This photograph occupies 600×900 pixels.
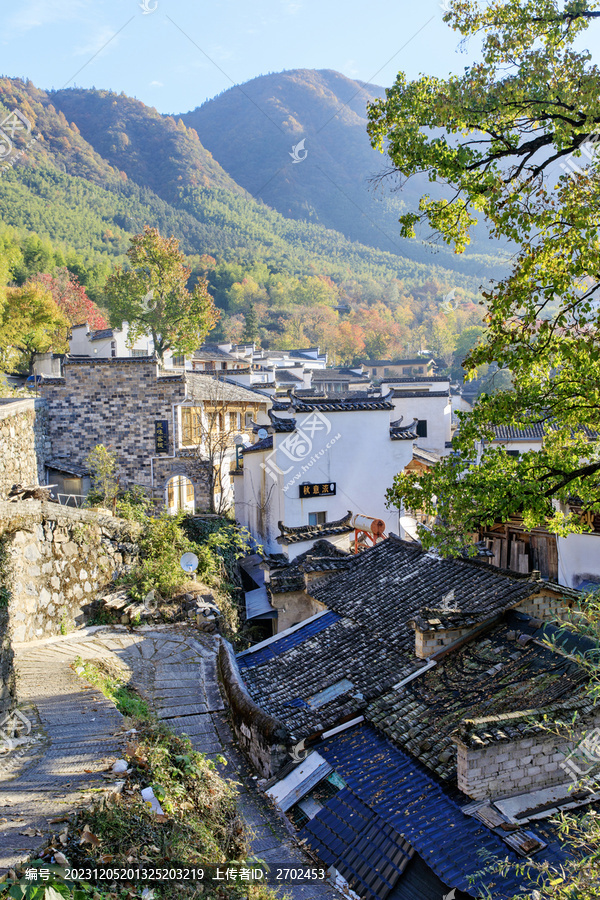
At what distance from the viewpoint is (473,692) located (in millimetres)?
7094

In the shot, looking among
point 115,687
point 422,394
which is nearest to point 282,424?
point 115,687

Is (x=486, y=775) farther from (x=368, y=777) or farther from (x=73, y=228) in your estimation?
(x=73, y=228)

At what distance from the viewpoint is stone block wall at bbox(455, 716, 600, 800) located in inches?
219

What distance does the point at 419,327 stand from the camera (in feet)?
249

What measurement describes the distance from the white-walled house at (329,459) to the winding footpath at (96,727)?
8843mm

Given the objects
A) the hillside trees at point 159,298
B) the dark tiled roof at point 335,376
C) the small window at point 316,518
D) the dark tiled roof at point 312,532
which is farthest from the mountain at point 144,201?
the dark tiled roof at point 312,532

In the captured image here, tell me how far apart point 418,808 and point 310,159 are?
14351 centimetres

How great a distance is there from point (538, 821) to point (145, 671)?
5.61 m

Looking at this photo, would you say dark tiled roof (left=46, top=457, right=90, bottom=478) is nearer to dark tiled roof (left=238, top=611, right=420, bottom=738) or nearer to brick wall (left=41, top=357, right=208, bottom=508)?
brick wall (left=41, top=357, right=208, bottom=508)

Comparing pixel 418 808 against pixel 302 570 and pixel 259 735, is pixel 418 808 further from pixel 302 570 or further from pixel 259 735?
pixel 302 570

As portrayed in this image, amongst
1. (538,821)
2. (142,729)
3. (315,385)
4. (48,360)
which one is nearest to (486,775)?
(538,821)

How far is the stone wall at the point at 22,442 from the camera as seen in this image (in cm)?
1598
